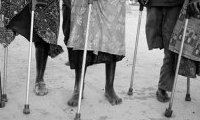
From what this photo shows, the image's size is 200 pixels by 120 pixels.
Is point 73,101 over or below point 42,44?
below

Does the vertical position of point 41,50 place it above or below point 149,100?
above

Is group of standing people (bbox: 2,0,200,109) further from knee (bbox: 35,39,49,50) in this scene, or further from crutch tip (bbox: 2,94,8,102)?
crutch tip (bbox: 2,94,8,102)

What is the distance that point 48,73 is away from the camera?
4590 millimetres

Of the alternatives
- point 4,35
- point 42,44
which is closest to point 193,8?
point 42,44

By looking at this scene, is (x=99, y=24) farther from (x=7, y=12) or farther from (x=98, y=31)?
(x=7, y=12)

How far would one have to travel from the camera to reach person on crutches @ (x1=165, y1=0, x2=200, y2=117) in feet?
10.5

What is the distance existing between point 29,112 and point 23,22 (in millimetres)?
1034

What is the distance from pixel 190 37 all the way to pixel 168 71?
1.89 feet

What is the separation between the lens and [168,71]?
147 inches

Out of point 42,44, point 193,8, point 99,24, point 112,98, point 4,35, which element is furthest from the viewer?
point 42,44

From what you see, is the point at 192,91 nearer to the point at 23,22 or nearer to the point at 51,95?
the point at 51,95

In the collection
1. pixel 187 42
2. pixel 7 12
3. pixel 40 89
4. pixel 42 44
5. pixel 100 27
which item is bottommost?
pixel 40 89

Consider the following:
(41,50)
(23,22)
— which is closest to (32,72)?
(41,50)

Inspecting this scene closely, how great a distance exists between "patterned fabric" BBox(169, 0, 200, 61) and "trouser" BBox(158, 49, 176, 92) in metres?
0.26
